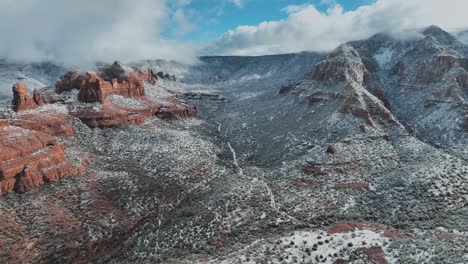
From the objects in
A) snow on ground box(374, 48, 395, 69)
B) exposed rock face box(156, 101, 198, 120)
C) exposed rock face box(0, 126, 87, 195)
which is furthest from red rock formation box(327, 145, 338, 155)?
snow on ground box(374, 48, 395, 69)

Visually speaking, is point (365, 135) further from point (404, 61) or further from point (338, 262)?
point (404, 61)

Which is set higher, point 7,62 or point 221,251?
point 7,62

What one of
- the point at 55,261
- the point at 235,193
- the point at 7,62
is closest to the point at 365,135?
the point at 235,193

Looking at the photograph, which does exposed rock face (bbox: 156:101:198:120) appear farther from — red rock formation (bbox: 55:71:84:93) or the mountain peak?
the mountain peak

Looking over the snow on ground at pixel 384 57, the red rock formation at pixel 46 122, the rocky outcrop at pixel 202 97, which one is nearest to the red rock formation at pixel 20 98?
the red rock formation at pixel 46 122

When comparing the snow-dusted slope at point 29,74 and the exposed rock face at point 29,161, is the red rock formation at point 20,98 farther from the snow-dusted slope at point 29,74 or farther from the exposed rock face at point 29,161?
the snow-dusted slope at point 29,74
